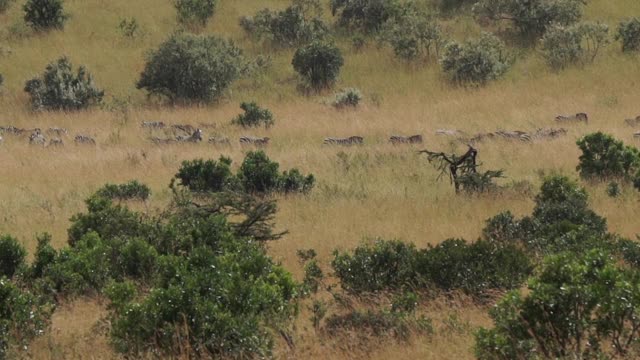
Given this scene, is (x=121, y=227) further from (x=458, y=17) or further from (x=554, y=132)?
(x=458, y=17)

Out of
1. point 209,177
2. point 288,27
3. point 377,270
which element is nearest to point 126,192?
point 209,177

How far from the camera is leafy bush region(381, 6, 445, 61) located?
3331 centimetres

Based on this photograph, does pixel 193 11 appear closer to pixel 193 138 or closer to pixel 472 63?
pixel 472 63

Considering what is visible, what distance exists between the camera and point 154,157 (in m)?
20.0

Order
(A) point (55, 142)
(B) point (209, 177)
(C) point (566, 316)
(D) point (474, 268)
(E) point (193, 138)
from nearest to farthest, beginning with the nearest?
1. (C) point (566, 316)
2. (D) point (474, 268)
3. (B) point (209, 177)
4. (A) point (55, 142)
5. (E) point (193, 138)

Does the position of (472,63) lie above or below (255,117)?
above

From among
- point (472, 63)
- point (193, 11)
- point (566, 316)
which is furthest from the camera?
point (193, 11)

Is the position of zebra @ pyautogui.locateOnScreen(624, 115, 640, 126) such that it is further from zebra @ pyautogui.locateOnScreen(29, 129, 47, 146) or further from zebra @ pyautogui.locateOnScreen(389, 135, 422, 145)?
zebra @ pyautogui.locateOnScreen(29, 129, 47, 146)

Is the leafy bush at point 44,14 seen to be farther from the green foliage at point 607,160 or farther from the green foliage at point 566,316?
the green foliage at point 566,316

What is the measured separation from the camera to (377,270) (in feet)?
29.4

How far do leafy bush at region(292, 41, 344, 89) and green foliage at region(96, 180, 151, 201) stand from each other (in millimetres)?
16776

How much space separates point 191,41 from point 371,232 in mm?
21202

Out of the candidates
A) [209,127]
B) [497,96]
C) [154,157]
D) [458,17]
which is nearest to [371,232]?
[154,157]

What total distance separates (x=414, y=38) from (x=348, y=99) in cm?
631
